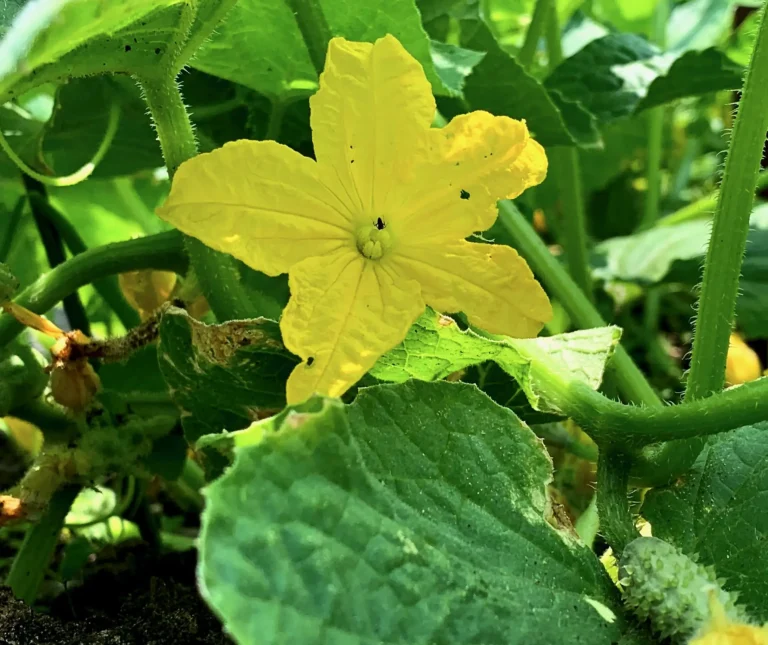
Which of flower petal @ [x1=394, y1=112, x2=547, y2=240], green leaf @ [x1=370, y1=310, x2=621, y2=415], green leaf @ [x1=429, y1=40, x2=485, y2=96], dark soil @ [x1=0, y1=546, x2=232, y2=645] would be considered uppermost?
green leaf @ [x1=429, y1=40, x2=485, y2=96]

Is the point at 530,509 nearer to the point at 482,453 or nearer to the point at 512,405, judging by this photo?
the point at 482,453

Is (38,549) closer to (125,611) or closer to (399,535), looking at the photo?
(125,611)

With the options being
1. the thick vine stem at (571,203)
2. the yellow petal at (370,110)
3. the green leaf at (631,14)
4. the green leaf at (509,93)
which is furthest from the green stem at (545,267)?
the green leaf at (631,14)

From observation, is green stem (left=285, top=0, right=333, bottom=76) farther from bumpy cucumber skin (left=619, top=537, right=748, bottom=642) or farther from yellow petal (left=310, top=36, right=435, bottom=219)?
bumpy cucumber skin (left=619, top=537, right=748, bottom=642)

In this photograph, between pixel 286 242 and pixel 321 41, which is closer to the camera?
pixel 286 242

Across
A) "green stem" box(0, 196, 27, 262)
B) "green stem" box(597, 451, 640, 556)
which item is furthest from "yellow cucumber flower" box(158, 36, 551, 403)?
"green stem" box(0, 196, 27, 262)

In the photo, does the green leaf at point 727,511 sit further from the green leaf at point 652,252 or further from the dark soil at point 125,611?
the green leaf at point 652,252

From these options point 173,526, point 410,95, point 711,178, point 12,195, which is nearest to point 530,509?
point 410,95
